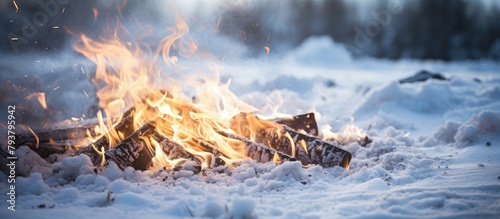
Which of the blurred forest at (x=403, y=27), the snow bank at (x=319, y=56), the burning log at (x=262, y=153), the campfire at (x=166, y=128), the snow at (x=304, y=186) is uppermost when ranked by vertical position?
the blurred forest at (x=403, y=27)

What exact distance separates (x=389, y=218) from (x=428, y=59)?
41451 millimetres

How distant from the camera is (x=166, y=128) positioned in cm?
497

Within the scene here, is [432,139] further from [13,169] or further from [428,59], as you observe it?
[428,59]

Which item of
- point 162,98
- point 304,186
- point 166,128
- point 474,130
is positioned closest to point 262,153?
Result: point 304,186

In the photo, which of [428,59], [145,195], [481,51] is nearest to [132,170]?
[145,195]

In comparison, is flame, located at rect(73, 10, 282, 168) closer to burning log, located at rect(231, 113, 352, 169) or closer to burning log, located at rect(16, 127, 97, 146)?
burning log, located at rect(231, 113, 352, 169)

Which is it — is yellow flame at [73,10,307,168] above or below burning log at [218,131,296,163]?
above

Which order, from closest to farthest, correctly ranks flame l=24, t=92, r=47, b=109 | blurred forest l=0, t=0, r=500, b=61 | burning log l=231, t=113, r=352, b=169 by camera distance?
burning log l=231, t=113, r=352, b=169 → flame l=24, t=92, r=47, b=109 → blurred forest l=0, t=0, r=500, b=61

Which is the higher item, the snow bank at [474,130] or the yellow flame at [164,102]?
the yellow flame at [164,102]

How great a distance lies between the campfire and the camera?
4.56m

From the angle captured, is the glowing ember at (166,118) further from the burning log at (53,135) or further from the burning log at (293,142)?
the burning log at (53,135)

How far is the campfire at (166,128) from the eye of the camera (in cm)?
456

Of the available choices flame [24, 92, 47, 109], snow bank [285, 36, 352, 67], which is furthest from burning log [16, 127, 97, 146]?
snow bank [285, 36, 352, 67]

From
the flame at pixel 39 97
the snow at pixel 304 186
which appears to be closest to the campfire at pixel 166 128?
the snow at pixel 304 186
